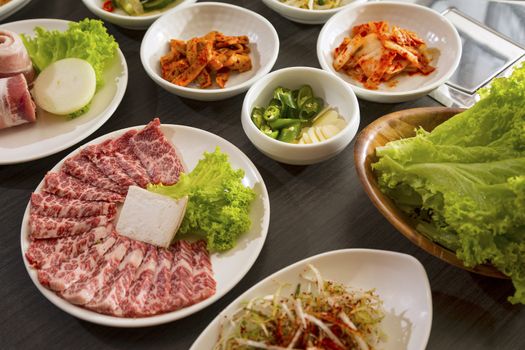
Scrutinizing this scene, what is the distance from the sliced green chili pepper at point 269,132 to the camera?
2396 mm

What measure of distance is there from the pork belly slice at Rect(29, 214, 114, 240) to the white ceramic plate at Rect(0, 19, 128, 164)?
15.9 inches

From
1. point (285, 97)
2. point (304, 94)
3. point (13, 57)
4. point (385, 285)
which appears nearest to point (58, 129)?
point (13, 57)

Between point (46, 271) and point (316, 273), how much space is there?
104 centimetres

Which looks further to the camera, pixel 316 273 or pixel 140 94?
pixel 140 94

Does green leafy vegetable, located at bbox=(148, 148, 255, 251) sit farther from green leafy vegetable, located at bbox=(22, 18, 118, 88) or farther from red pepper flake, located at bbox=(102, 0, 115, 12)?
red pepper flake, located at bbox=(102, 0, 115, 12)

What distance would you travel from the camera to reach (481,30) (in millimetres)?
3047

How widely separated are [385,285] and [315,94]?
42.7 inches

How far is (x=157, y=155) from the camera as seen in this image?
2.36m

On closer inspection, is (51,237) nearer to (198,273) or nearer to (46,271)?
(46,271)

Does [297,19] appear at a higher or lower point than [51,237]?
Answer: higher

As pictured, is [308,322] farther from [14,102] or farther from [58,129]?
[14,102]

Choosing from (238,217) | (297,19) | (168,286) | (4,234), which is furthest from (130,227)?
(297,19)

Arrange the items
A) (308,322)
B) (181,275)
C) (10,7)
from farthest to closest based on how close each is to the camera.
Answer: (10,7), (181,275), (308,322)

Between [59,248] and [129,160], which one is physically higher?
[129,160]
